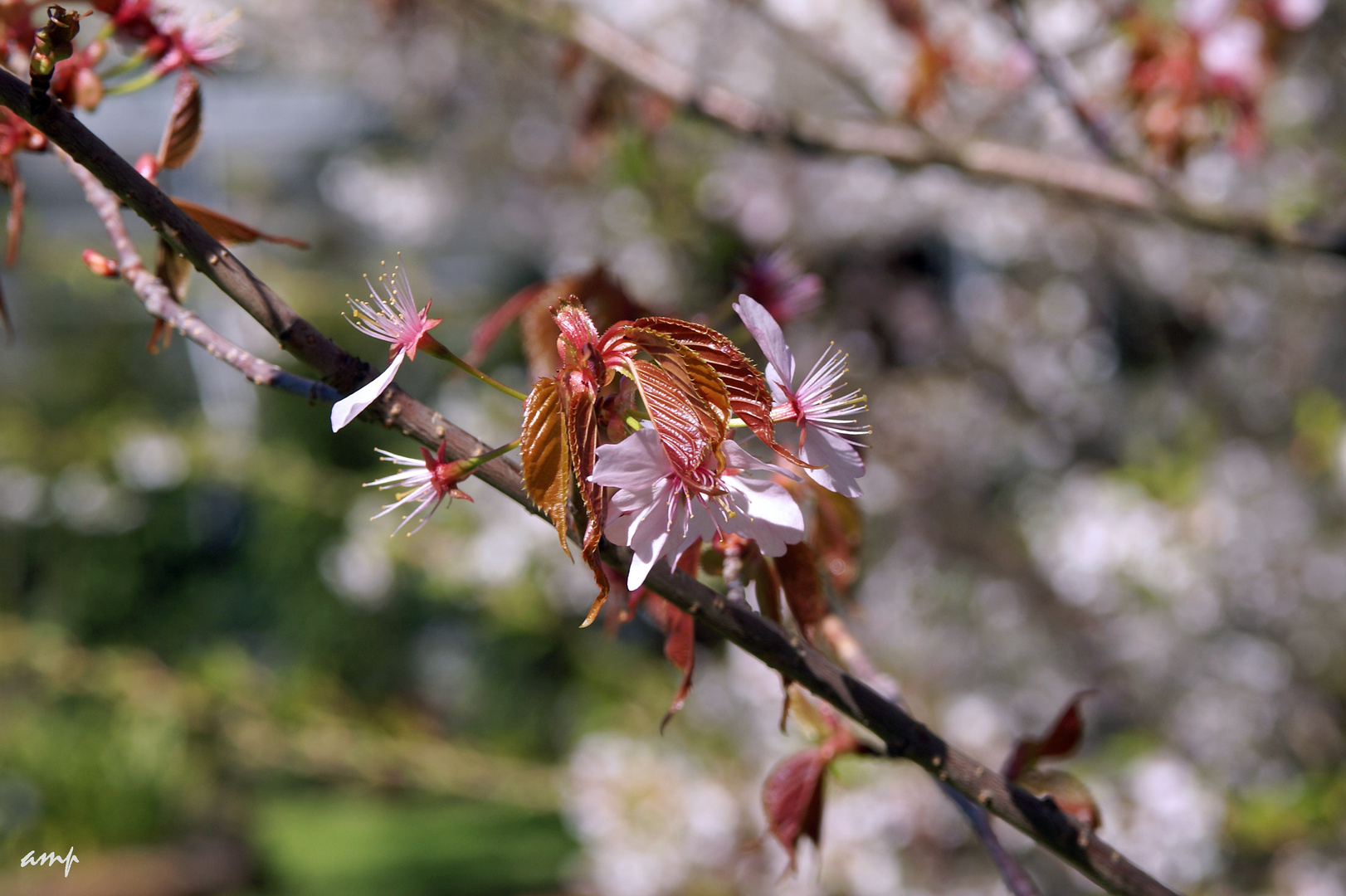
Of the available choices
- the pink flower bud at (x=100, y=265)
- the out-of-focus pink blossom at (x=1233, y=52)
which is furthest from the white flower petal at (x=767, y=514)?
the out-of-focus pink blossom at (x=1233, y=52)

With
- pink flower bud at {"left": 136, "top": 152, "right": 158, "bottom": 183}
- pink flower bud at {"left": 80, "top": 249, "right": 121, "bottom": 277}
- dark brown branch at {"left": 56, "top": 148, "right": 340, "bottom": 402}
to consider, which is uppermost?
pink flower bud at {"left": 136, "top": 152, "right": 158, "bottom": 183}

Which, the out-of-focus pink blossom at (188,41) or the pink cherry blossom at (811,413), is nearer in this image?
the pink cherry blossom at (811,413)

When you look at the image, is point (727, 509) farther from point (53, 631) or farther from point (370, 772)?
point (53, 631)

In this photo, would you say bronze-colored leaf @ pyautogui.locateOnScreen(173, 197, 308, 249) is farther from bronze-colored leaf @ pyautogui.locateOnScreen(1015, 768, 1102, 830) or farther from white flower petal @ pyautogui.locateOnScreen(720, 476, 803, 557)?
bronze-colored leaf @ pyautogui.locateOnScreen(1015, 768, 1102, 830)

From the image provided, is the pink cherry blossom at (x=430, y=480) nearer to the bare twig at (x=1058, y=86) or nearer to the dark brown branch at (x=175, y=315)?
the dark brown branch at (x=175, y=315)

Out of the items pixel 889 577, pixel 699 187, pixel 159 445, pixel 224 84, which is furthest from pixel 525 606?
pixel 224 84

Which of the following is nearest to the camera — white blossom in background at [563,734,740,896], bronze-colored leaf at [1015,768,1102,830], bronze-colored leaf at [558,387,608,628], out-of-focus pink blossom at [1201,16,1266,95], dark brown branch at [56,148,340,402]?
bronze-colored leaf at [558,387,608,628]

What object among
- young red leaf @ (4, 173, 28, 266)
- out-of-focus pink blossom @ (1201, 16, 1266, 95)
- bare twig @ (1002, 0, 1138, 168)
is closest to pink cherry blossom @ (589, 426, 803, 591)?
young red leaf @ (4, 173, 28, 266)
